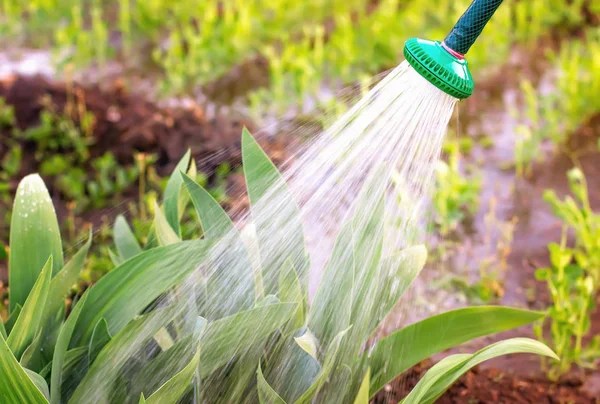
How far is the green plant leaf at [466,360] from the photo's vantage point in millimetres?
1251

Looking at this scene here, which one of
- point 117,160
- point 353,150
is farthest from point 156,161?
point 353,150

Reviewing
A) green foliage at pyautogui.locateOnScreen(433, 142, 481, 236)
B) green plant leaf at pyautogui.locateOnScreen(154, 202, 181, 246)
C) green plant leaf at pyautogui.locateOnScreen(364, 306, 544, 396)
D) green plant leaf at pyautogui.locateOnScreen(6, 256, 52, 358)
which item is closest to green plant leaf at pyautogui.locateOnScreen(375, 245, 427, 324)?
green plant leaf at pyautogui.locateOnScreen(364, 306, 544, 396)

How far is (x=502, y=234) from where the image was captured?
118 inches

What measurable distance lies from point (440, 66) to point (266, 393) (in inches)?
25.8

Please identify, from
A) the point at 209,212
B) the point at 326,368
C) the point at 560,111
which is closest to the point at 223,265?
the point at 209,212

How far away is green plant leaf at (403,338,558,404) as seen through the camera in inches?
49.3

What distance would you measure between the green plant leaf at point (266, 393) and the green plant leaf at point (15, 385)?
1.16ft

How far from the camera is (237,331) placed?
4.27ft

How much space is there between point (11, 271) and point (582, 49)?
4093mm

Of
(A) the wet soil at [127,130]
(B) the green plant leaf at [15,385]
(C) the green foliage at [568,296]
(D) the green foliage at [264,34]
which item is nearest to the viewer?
(B) the green plant leaf at [15,385]

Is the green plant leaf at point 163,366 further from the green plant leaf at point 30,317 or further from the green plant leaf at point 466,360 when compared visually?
the green plant leaf at point 466,360

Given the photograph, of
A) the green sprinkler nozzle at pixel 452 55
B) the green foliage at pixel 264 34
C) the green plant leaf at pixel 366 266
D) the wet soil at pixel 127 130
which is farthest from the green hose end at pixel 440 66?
the green foliage at pixel 264 34

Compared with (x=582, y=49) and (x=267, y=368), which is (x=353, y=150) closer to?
(x=267, y=368)

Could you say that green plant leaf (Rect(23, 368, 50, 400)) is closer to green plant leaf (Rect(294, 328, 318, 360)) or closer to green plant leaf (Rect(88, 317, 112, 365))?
green plant leaf (Rect(88, 317, 112, 365))
